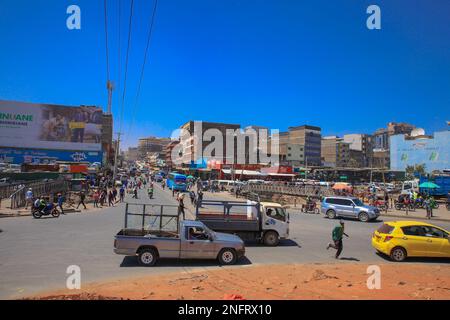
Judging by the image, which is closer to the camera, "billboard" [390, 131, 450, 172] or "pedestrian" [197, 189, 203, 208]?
"pedestrian" [197, 189, 203, 208]

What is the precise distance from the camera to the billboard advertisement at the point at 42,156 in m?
76.3

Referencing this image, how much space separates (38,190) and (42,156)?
53.2 meters

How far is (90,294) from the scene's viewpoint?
7539mm

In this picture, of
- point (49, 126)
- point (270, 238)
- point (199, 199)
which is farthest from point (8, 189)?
point (49, 126)

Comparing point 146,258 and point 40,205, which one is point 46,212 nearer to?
point 40,205

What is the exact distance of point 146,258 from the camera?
10852 mm

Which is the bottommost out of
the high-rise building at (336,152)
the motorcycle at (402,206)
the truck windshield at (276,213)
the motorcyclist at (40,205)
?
the motorcycle at (402,206)

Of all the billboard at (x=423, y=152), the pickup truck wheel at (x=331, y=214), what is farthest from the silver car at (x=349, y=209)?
the billboard at (x=423, y=152)

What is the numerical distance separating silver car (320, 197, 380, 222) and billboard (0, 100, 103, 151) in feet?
222

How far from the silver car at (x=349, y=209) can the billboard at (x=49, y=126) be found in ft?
222

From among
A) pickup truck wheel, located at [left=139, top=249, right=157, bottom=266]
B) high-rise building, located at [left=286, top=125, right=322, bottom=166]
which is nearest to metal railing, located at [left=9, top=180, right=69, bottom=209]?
pickup truck wheel, located at [left=139, top=249, right=157, bottom=266]

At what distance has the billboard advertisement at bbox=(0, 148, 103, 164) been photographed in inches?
3004

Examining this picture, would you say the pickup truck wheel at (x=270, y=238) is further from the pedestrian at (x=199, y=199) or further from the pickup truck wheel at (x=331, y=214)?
the pickup truck wheel at (x=331, y=214)

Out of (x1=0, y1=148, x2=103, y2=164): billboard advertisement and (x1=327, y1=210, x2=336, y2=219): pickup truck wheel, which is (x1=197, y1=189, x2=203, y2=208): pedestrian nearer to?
(x1=327, y1=210, x2=336, y2=219): pickup truck wheel
